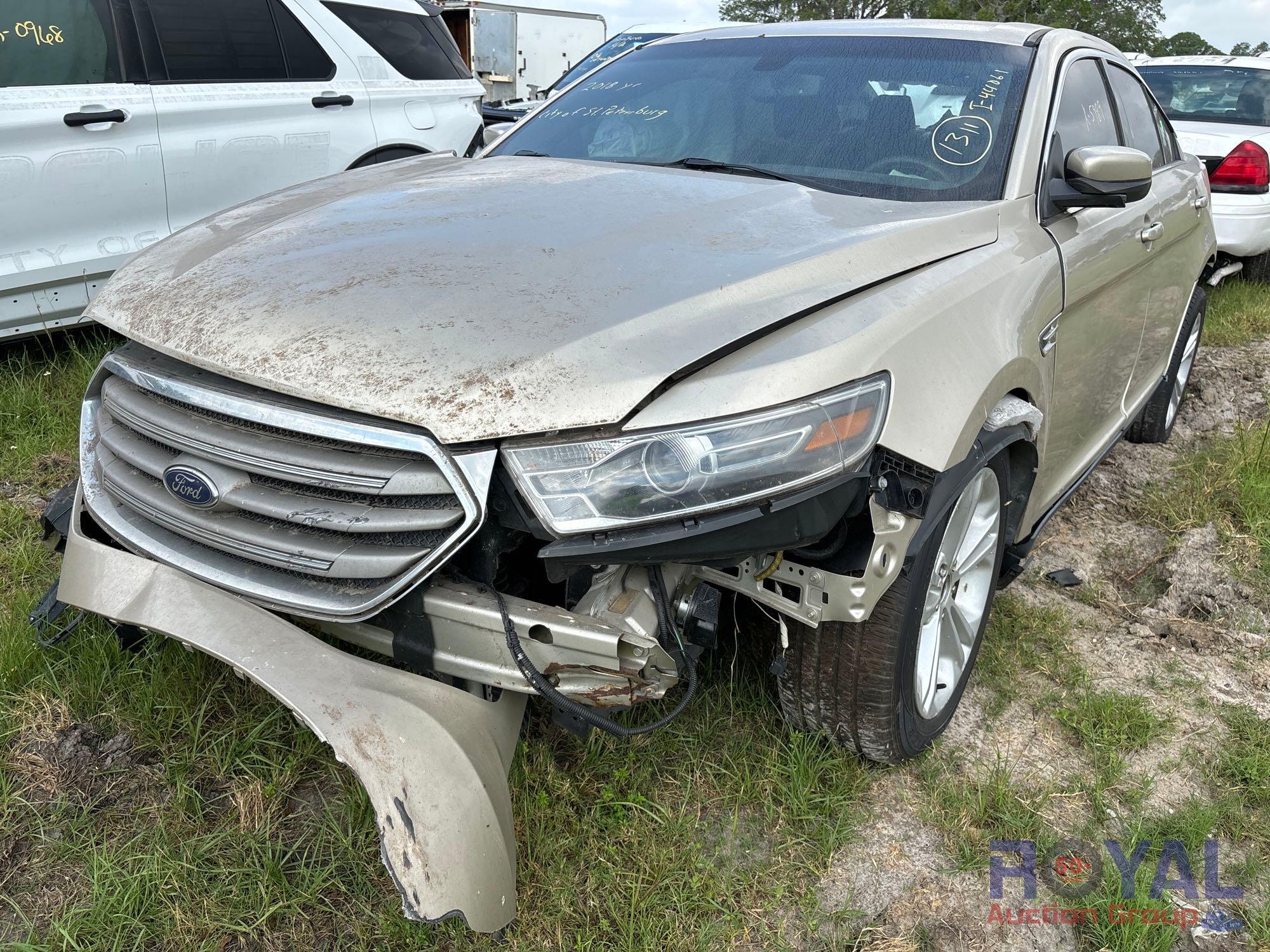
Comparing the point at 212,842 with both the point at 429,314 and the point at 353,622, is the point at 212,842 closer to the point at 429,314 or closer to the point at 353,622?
the point at 353,622

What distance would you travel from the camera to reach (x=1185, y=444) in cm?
457

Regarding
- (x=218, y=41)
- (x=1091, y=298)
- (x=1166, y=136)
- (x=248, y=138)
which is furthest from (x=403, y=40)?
(x=1091, y=298)

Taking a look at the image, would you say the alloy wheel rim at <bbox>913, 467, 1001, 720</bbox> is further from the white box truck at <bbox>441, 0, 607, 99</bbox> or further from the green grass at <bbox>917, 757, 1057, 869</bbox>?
the white box truck at <bbox>441, 0, 607, 99</bbox>

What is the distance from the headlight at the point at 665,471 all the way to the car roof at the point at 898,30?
1853 mm

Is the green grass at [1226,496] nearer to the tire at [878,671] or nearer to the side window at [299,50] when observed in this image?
the tire at [878,671]

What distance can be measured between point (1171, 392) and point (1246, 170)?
10.2ft

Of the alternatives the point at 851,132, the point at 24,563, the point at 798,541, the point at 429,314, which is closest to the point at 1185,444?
the point at 851,132

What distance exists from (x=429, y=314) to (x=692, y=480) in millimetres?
557

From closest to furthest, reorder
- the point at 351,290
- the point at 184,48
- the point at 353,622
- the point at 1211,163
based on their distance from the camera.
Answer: the point at 353,622 → the point at 351,290 → the point at 184,48 → the point at 1211,163

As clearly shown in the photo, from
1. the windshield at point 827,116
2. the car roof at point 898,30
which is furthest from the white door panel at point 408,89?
the car roof at point 898,30

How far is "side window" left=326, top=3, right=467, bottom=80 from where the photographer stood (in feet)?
16.1

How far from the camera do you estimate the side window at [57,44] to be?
369 cm

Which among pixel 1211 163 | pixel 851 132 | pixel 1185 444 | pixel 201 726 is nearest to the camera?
pixel 201 726

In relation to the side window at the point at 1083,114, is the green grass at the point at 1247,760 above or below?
below
